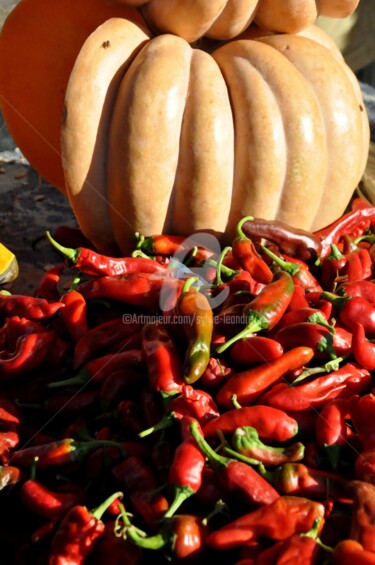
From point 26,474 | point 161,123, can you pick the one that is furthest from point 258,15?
point 26,474

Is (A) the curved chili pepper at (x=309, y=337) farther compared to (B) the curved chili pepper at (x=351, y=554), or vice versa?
(A) the curved chili pepper at (x=309, y=337)

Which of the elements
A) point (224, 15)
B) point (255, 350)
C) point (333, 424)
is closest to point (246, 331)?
point (255, 350)

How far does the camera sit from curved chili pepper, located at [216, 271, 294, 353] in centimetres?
235

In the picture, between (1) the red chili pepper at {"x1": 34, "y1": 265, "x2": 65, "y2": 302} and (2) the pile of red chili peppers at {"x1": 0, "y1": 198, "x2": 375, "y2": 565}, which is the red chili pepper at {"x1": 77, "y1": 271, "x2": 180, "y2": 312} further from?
(1) the red chili pepper at {"x1": 34, "y1": 265, "x2": 65, "y2": 302}

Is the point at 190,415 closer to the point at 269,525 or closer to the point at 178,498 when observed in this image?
the point at 178,498

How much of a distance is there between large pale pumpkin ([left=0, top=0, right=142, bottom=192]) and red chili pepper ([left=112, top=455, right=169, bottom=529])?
2.22m

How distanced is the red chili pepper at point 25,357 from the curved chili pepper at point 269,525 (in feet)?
3.42

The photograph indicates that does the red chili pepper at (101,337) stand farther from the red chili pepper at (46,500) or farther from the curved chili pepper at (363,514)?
the curved chili pepper at (363,514)

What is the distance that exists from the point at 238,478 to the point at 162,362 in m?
0.51

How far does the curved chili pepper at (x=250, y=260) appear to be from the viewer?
2.91 m

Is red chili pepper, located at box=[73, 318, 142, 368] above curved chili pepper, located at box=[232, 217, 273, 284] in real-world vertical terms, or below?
below

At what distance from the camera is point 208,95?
3.14 m

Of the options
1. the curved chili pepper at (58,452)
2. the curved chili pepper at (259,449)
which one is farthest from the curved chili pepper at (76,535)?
the curved chili pepper at (259,449)

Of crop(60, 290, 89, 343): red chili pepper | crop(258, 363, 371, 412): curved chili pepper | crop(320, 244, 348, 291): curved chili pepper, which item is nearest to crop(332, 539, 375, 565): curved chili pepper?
crop(258, 363, 371, 412): curved chili pepper
